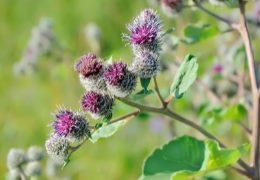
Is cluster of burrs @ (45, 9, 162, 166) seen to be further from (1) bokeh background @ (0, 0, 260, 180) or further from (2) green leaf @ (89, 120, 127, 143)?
(1) bokeh background @ (0, 0, 260, 180)

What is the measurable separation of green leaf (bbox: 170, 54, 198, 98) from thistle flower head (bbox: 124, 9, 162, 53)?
9 centimetres

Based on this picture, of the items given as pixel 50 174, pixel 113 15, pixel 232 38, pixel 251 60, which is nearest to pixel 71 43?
pixel 113 15

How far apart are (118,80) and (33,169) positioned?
74 centimetres

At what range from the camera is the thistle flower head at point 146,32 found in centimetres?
163

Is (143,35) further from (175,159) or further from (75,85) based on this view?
(75,85)

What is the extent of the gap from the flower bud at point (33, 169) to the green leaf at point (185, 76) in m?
0.65

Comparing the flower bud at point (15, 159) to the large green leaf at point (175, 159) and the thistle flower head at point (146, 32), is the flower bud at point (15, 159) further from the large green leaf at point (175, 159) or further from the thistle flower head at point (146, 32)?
the thistle flower head at point (146, 32)

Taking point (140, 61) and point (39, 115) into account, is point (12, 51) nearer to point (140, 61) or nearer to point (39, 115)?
point (39, 115)

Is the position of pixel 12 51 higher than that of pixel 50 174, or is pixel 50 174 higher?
pixel 12 51

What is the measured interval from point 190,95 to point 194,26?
3.55ft

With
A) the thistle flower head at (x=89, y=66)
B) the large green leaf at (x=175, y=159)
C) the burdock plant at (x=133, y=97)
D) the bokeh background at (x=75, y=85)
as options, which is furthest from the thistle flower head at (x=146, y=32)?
→ the bokeh background at (x=75, y=85)

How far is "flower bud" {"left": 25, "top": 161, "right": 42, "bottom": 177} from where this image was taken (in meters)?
2.14

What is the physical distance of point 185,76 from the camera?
5.55 ft

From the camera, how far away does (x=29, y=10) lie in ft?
22.9
